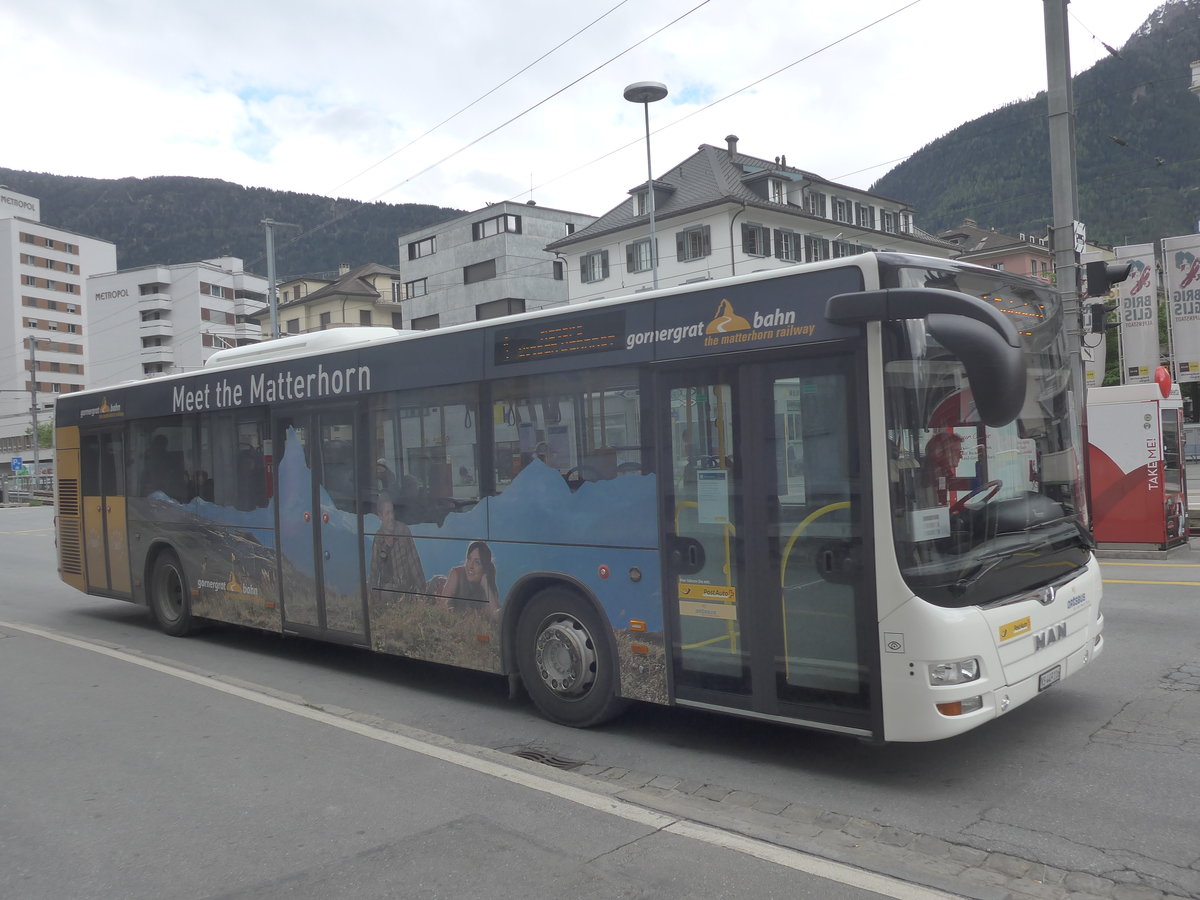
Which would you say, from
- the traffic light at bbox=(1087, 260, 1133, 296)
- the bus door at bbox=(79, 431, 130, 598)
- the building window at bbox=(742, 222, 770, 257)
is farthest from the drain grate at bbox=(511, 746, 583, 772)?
the building window at bbox=(742, 222, 770, 257)

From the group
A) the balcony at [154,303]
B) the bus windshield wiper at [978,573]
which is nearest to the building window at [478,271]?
the balcony at [154,303]

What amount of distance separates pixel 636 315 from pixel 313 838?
3456 mm

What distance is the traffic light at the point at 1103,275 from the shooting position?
11102mm

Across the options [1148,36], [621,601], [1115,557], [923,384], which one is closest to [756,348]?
[923,384]

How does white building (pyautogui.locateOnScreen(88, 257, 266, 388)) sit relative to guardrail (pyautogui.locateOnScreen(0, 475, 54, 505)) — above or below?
above

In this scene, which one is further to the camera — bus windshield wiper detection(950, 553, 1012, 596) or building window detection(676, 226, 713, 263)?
building window detection(676, 226, 713, 263)

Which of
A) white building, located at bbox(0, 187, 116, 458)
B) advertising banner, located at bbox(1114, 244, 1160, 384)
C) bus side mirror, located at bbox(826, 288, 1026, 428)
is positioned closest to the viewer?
bus side mirror, located at bbox(826, 288, 1026, 428)

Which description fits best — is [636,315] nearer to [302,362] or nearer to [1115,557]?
[302,362]

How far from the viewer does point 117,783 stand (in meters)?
5.67

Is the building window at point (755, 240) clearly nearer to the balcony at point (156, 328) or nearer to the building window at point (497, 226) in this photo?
the building window at point (497, 226)

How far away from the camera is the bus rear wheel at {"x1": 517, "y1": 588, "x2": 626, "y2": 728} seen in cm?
645

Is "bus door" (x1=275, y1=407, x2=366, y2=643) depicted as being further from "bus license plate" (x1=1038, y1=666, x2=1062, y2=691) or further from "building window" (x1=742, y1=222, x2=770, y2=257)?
"building window" (x1=742, y1=222, x2=770, y2=257)

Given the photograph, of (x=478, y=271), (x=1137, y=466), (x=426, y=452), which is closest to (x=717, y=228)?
(x=478, y=271)

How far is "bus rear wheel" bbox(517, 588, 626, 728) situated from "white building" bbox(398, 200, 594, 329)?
50784 millimetres
